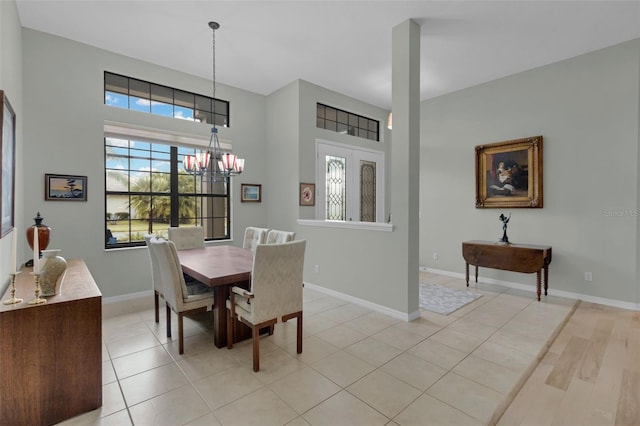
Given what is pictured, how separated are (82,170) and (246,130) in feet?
7.71

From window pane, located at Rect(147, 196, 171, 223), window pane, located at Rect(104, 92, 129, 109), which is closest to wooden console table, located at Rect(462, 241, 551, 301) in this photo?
window pane, located at Rect(147, 196, 171, 223)

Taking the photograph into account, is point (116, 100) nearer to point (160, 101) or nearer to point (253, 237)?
point (160, 101)

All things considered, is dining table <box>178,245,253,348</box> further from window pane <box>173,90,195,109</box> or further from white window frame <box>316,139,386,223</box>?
window pane <box>173,90,195,109</box>

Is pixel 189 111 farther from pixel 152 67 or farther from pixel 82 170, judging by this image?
pixel 82 170

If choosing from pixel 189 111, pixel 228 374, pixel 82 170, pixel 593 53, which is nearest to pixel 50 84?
pixel 82 170

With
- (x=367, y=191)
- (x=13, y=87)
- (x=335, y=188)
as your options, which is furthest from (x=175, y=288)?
(x=367, y=191)

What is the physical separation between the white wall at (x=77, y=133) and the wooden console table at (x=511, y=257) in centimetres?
460

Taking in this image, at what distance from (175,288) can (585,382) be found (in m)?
3.15

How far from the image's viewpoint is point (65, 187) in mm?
3590

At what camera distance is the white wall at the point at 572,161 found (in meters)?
3.67

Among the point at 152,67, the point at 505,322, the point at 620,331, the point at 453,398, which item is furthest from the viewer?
the point at 152,67

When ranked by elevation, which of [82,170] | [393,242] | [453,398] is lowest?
[453,398]

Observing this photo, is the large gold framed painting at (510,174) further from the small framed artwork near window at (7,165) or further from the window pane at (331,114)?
the small framed artwork near window at (7,165)

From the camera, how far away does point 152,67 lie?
13.9ft
